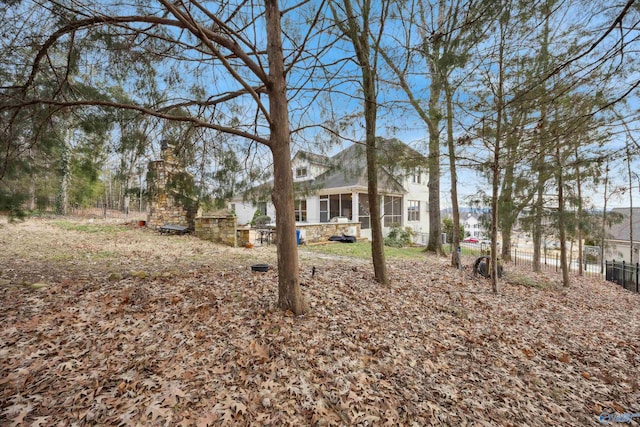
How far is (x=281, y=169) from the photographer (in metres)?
3.49

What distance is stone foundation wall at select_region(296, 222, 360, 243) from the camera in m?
11.5

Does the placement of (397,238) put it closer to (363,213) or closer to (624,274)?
(363,213)

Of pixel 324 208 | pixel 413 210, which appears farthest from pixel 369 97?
pixel 413 210

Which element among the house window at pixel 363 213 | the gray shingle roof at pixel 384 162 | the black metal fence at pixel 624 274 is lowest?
the black metal fence at pixel 624 274

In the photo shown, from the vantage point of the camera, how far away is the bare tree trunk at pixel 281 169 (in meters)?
3.50

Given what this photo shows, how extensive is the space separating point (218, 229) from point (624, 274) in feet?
45.8

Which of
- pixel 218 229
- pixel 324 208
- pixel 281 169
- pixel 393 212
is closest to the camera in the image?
pixel 281 169

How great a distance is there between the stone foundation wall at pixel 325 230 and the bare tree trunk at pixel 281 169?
759 centimetres

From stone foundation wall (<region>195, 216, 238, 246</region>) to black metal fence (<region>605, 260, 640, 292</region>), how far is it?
12918mm

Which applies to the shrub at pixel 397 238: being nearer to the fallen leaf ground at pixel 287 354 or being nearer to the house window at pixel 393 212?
the house window at pixel 393 212

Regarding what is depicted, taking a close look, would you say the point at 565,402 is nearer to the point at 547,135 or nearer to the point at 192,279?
the point at 547,135

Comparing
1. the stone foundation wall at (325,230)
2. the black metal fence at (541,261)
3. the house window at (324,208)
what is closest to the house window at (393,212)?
the stone foundation wall at (325,230)

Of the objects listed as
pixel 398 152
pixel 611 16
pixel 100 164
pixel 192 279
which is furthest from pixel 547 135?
pixel 100 164

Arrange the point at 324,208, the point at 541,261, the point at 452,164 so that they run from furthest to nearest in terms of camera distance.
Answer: the point at 324,208 → the point at 541,261 → the point at 452,164
